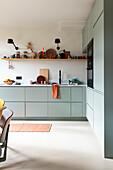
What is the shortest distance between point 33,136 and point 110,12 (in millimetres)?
2494

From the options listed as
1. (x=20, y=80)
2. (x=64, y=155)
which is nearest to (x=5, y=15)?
(x=20, y=80)

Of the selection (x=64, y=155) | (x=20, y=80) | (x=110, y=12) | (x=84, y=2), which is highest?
(x=84, y=2)

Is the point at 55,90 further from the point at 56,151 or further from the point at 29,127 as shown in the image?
the point at 56,151

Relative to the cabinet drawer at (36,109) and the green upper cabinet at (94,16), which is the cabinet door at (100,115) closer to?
the green upper cabinet at (94,16)

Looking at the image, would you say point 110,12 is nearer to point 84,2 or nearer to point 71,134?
point 84,2

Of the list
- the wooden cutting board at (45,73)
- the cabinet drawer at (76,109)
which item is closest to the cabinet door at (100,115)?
the cabinet drawer at (76,109)

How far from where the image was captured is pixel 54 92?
14.3 ft

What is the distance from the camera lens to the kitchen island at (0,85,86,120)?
4367 mm

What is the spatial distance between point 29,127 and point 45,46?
2.38 metres

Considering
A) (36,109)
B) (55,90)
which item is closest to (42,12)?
(55,90)

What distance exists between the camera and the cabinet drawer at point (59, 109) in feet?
14.4

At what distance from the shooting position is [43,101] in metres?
4.41

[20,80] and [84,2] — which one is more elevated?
[84,2]

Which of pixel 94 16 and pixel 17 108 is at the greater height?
pixel 94 16
